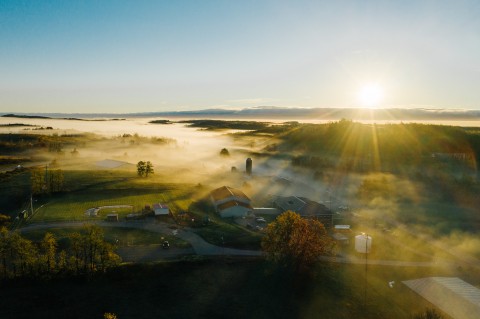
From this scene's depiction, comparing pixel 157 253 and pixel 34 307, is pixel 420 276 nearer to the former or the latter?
pixel 157 253

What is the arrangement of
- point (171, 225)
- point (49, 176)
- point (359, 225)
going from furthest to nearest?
point (49, 176), point (359, 225), point (171, 225)

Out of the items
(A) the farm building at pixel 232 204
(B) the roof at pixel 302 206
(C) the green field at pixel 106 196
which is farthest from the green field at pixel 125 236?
(B) the roof at pixel 302 206

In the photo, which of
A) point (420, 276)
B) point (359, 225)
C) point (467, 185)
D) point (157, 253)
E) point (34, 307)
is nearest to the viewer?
point (34, 307)

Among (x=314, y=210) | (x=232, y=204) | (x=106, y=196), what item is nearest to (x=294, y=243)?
(x=314, y=210)

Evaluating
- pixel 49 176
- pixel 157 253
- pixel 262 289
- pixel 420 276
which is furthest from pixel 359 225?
pixel 49 176

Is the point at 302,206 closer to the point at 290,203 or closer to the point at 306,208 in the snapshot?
the point at 306,208

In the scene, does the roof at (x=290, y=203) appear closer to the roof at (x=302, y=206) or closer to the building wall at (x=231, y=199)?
the roof at (x=302, y=206)

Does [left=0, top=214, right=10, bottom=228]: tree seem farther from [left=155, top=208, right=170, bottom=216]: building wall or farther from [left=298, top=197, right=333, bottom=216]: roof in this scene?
[left=298, top=197, right=333, bottom=216]: roof
